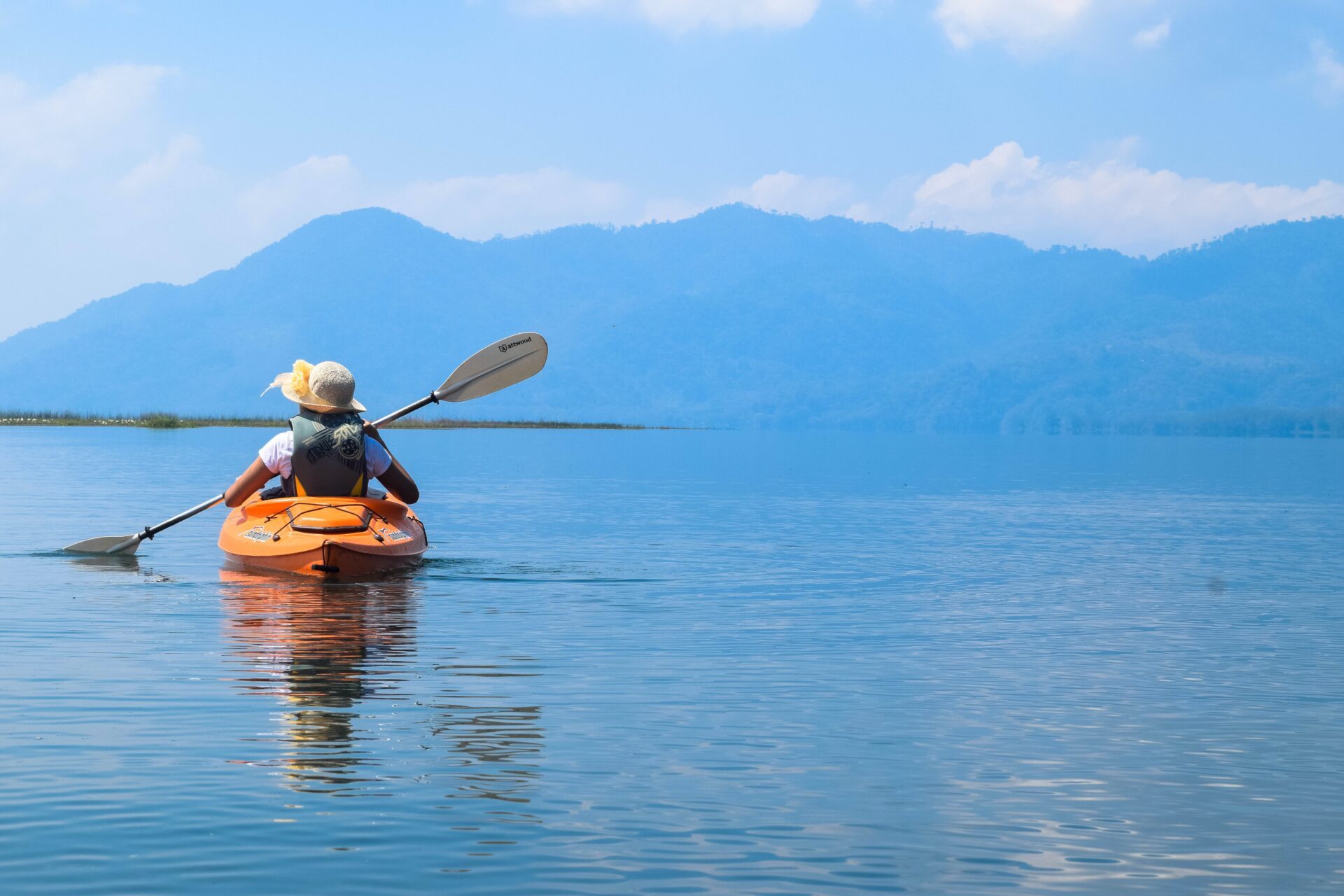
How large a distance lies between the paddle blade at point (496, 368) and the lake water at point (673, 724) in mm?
2507

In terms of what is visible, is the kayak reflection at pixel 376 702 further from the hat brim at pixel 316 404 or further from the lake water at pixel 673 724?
the hat brim at pixel 316 404

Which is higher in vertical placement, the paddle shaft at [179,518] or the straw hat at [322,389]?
the straw hat at [322,389]

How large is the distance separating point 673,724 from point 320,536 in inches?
333

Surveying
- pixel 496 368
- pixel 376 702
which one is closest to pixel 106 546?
pixel 496 368

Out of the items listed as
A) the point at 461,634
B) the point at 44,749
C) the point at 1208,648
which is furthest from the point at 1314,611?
the point at 44,749

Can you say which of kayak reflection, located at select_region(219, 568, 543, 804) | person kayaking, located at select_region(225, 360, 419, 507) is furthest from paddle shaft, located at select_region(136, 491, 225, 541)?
kayak reflection, located at select_region(219, 568, 543, 804)

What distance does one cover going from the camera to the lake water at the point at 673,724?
25.4 feet

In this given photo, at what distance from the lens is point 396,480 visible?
19.5 m

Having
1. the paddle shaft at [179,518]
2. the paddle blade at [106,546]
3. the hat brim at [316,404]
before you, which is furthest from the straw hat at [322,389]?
the paddle blade at [106,546]

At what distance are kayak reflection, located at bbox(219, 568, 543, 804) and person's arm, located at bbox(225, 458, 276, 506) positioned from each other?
5.15ft

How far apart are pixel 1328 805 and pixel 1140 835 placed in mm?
1418

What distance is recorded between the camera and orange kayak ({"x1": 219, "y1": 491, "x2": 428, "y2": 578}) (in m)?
18.5

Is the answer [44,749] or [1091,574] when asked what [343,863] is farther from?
[1091,574]

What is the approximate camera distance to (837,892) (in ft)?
23.8
